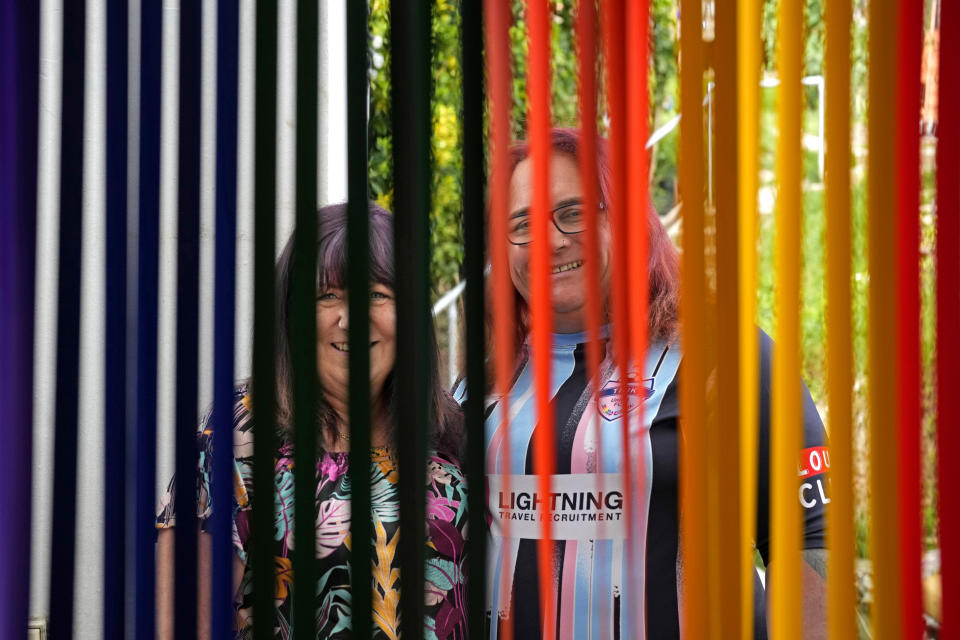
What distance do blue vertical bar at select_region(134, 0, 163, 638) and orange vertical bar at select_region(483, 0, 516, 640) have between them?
0.24 meters

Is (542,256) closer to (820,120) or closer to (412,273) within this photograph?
(412,273)

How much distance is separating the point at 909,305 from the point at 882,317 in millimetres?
19

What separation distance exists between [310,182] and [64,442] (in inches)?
10.2

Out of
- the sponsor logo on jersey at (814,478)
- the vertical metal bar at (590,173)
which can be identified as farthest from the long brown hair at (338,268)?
the sponsor logo on jersey at (814,478)

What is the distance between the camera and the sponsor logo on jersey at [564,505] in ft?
1.95

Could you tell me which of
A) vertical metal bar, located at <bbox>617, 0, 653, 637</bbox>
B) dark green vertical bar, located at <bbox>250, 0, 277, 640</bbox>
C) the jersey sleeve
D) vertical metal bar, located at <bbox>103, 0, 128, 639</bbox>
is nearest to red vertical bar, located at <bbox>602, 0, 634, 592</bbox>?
vertical metal bar, located at <bbox>617, 0, 653, 637</bbox>

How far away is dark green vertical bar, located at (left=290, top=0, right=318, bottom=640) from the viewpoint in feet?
1.89

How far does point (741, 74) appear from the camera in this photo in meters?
0.57

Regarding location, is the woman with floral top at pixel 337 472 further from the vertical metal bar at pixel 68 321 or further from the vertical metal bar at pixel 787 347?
the vertical metal bar at pixel 787 347

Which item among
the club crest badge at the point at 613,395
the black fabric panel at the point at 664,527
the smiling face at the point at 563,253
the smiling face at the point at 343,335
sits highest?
the smiling face at the point at 563,253

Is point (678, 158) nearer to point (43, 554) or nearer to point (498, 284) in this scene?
point (498, 284)

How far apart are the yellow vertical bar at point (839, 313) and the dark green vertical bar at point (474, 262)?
0.22 m

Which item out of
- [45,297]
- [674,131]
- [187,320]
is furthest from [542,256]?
[45,297]

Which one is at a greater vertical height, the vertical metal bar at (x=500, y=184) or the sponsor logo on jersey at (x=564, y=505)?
the vertical metal bar at (x=500, y=184)
